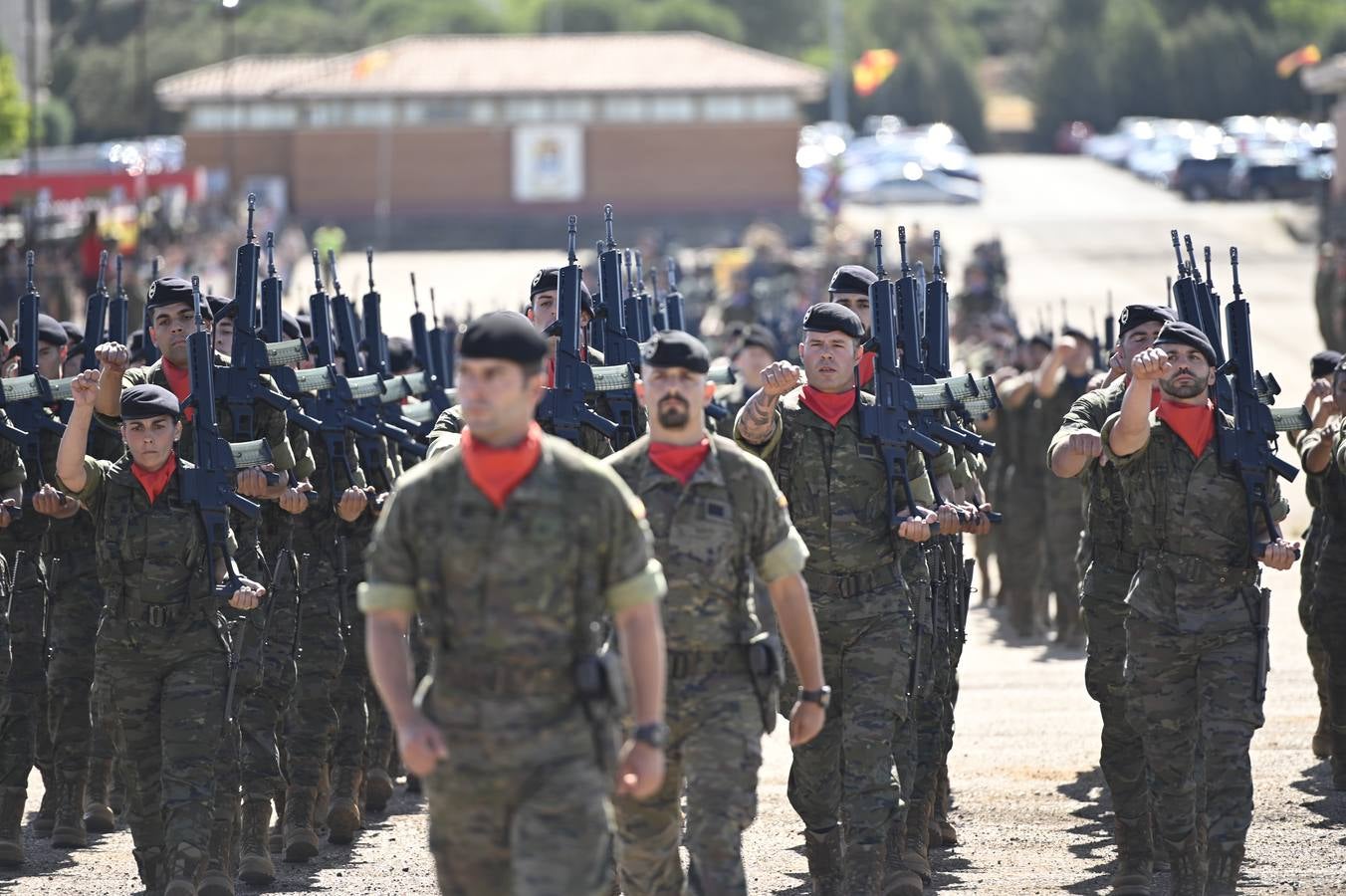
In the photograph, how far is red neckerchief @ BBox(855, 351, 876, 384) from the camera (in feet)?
31.6

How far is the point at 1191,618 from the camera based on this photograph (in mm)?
8398

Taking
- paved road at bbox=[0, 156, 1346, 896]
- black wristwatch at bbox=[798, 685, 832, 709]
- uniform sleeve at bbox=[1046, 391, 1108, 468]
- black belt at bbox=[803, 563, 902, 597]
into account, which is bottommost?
paved road at bbox=[0, 156, 1346, 896]

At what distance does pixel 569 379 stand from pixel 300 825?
236 cm

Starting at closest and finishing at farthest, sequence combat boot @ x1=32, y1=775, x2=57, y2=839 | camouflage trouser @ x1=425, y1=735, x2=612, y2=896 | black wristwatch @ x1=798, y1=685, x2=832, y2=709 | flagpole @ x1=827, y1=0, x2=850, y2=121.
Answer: camouflage trouser @ x1=425, y1=735, x2=612, y2=896 → black wristwatch @ x1=798, y1=685, x2=832, y2=709 → combat boot @ x1=32, y1=775, x2=57, y2=839 → flagpole @ x1=827, y1=0, x2=850, y2=121

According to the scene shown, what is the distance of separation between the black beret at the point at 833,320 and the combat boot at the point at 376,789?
3772 millimetres

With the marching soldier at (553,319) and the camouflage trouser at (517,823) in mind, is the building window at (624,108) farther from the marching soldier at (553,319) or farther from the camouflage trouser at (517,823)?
the camouflage trouser at (517,823)

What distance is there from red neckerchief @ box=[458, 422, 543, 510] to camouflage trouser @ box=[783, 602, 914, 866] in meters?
2.81

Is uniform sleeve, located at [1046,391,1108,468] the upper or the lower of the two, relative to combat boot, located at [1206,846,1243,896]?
upper

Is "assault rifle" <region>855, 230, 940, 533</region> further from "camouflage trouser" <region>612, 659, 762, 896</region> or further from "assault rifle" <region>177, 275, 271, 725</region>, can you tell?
"assault rifle" <region>177, 275, 271, 725</region>

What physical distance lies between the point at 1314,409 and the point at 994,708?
3.11 m

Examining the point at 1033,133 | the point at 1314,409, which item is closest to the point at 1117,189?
the point at 1033,133

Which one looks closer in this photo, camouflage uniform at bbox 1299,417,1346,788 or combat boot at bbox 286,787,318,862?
combat boot at bbox 286,787,318,862

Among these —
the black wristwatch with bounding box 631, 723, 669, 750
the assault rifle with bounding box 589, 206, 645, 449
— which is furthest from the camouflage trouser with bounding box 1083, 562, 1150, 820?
the black wristwatch with bounding box 631, 723, 669, 750

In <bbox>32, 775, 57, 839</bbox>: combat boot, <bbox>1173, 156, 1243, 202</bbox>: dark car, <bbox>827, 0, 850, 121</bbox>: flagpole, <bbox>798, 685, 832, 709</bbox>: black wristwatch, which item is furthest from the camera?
<bbox>827, 0, 850, 121</bbox>: flagpole
